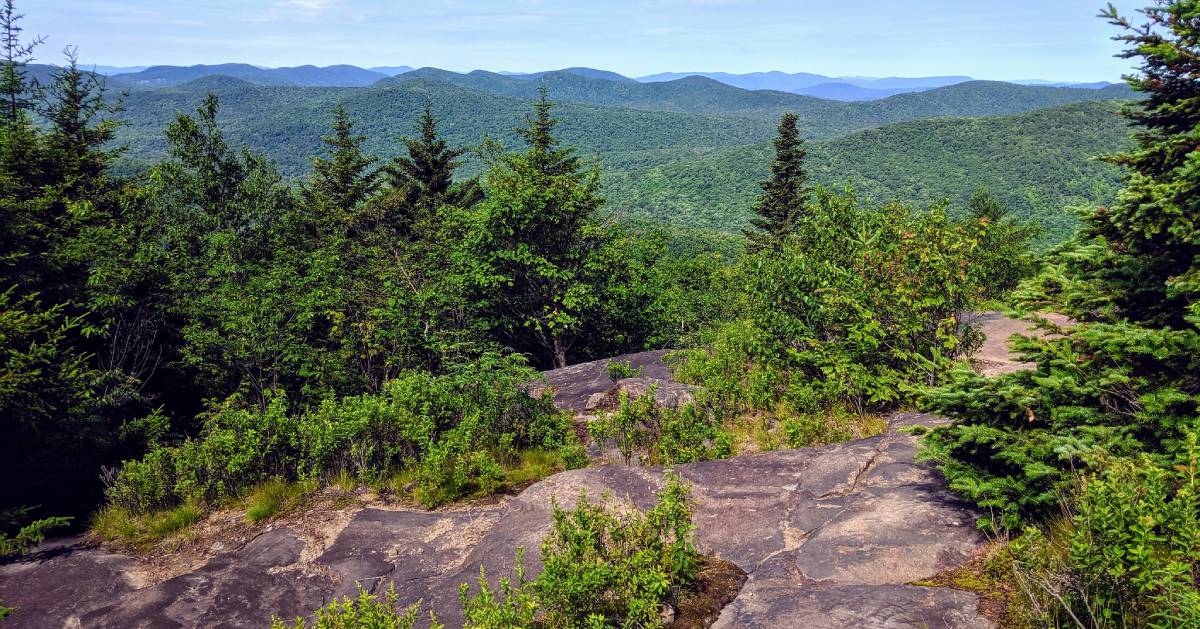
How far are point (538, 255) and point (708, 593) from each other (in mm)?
15570

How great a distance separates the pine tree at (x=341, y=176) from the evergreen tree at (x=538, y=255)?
1672 cm

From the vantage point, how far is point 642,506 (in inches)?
240

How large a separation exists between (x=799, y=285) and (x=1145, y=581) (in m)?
7.34

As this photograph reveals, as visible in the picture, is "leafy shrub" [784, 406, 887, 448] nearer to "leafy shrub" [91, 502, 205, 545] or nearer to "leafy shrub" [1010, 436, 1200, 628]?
"leafy shrub" [1010, 436, 1200, 628]

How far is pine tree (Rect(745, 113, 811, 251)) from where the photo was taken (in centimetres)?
4072

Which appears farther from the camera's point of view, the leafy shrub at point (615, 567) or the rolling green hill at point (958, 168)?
the rolling green hill at point (958, 168)

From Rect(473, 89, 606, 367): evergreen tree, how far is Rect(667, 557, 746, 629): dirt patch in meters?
13.9

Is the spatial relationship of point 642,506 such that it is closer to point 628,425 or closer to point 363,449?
point 628,425

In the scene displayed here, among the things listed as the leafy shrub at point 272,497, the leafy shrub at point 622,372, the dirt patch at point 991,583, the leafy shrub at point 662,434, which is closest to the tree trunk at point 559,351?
the leafy shrub at point 622,372

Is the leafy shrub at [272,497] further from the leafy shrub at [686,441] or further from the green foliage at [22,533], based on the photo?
the leafy shrub at [686,441]

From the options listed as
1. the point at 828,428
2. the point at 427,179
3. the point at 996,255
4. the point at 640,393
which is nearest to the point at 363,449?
the point at 640,393

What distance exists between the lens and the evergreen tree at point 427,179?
3347cm

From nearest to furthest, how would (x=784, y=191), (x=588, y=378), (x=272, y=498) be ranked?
1. (x=272, y=498)
2. (x=588, y=378)
3. (x=784, y=191)

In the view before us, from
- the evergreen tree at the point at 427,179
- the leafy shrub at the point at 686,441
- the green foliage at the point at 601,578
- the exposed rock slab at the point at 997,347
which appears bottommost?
the leafy shrub at the point at 686,441
